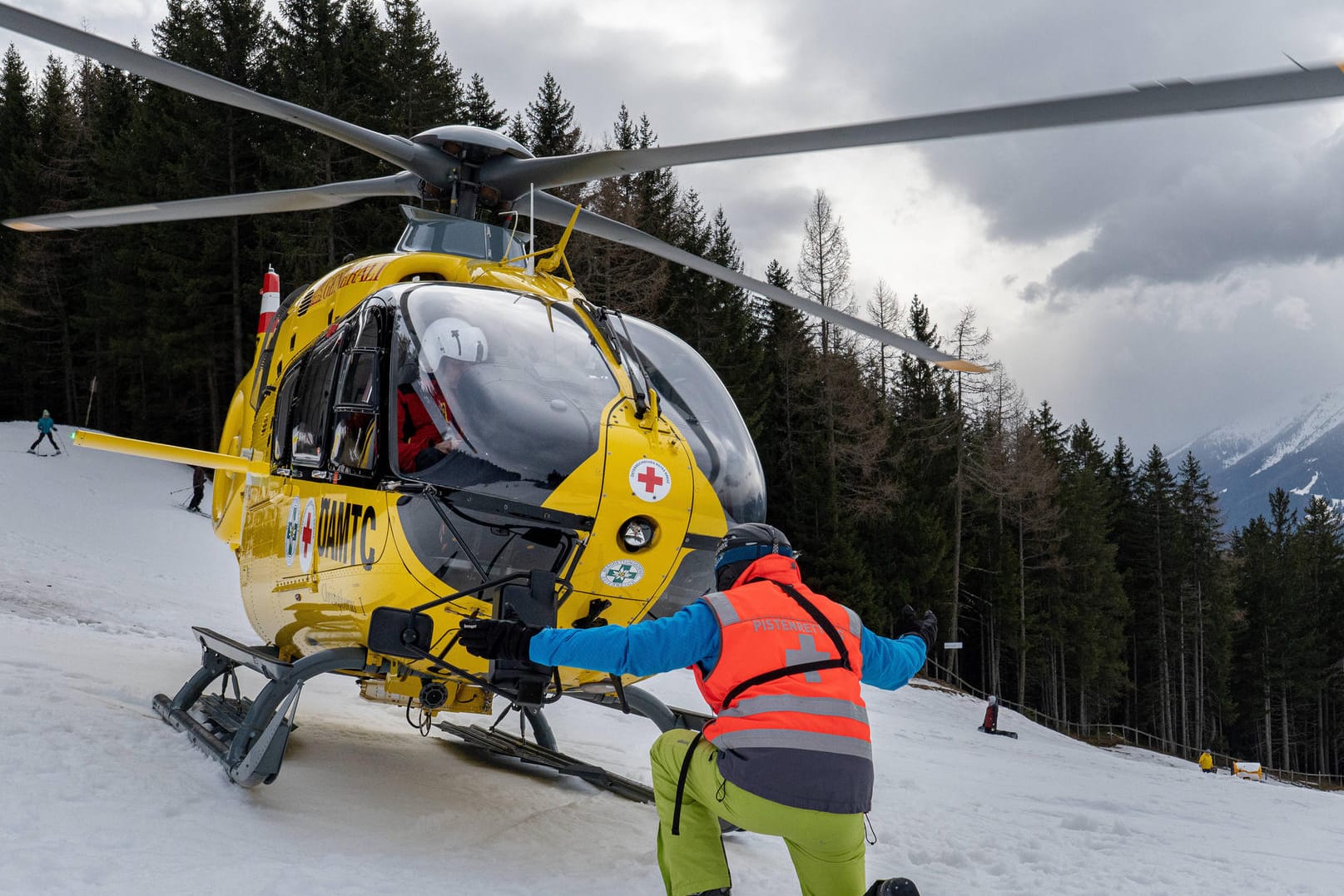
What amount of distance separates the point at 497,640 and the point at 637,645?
52cm

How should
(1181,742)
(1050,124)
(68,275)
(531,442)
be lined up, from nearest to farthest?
1. (1050,124)
2. (531,442)
3. (68,275)
4. (1181,742)

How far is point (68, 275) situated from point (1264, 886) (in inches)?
1801

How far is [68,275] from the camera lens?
135 feet

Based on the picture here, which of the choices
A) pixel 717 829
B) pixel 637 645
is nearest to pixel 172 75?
pixel 637 645

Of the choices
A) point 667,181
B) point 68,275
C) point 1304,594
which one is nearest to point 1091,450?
point 1304,594

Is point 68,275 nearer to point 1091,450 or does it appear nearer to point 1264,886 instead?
point 1264,886

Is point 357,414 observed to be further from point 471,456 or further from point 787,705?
point 787,705

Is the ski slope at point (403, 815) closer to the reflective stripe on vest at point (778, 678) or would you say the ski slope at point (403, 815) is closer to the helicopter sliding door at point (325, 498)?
the helicopter sliding door at point (325, 498)

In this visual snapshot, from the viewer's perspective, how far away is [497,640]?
3592 millimetres

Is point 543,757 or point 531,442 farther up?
point 531,442

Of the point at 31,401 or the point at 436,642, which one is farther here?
the point at 31,401

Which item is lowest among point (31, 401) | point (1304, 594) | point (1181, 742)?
point (1181, 742)

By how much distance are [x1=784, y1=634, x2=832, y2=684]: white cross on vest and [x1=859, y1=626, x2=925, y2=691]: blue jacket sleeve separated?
0.45 metres

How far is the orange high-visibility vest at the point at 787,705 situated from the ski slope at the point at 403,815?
1.77 metres
